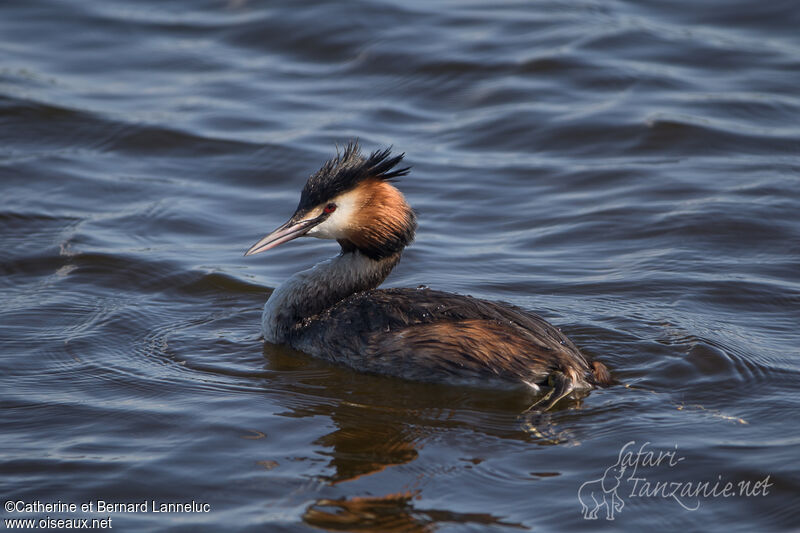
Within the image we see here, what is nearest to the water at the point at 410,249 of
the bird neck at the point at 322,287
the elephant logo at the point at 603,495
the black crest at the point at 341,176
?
the elephant logo at the point at 603,495

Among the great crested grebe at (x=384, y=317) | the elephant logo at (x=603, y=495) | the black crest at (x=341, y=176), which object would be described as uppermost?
the black crest at (x=341, y=176)

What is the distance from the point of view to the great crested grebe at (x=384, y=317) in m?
6.04

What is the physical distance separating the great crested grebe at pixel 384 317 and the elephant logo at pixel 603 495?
0.76m

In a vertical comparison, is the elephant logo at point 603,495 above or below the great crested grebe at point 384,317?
below

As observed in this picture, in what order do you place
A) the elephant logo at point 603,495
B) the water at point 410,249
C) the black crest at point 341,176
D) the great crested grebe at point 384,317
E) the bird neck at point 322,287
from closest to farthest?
the elephant logo at point 603,495 → the water at point 410,249 → the great crested grebe at point 384,317 → the black crest at point 341,176 → the bird neck at point 322,287

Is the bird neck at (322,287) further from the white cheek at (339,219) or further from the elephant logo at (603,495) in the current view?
the elephant logo at (603,495)

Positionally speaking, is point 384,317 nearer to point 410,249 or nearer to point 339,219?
point 339,219

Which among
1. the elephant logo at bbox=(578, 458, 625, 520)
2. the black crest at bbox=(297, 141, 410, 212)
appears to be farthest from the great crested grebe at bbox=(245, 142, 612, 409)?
the elephant logo at bbox=(578, 458, 625, 520)

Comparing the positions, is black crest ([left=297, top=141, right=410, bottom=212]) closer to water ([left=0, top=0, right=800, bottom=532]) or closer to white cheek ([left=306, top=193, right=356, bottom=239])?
white cheek ([left=306, top=193, right=356, bottom=239])

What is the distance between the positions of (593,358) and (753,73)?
21.8ft

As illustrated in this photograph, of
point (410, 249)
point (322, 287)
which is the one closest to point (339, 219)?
point (322, 287)

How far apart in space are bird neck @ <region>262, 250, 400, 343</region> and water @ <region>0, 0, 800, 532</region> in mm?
336

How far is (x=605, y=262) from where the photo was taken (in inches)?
322

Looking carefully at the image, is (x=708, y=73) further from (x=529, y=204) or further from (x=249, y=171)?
(x=249, y=171)
